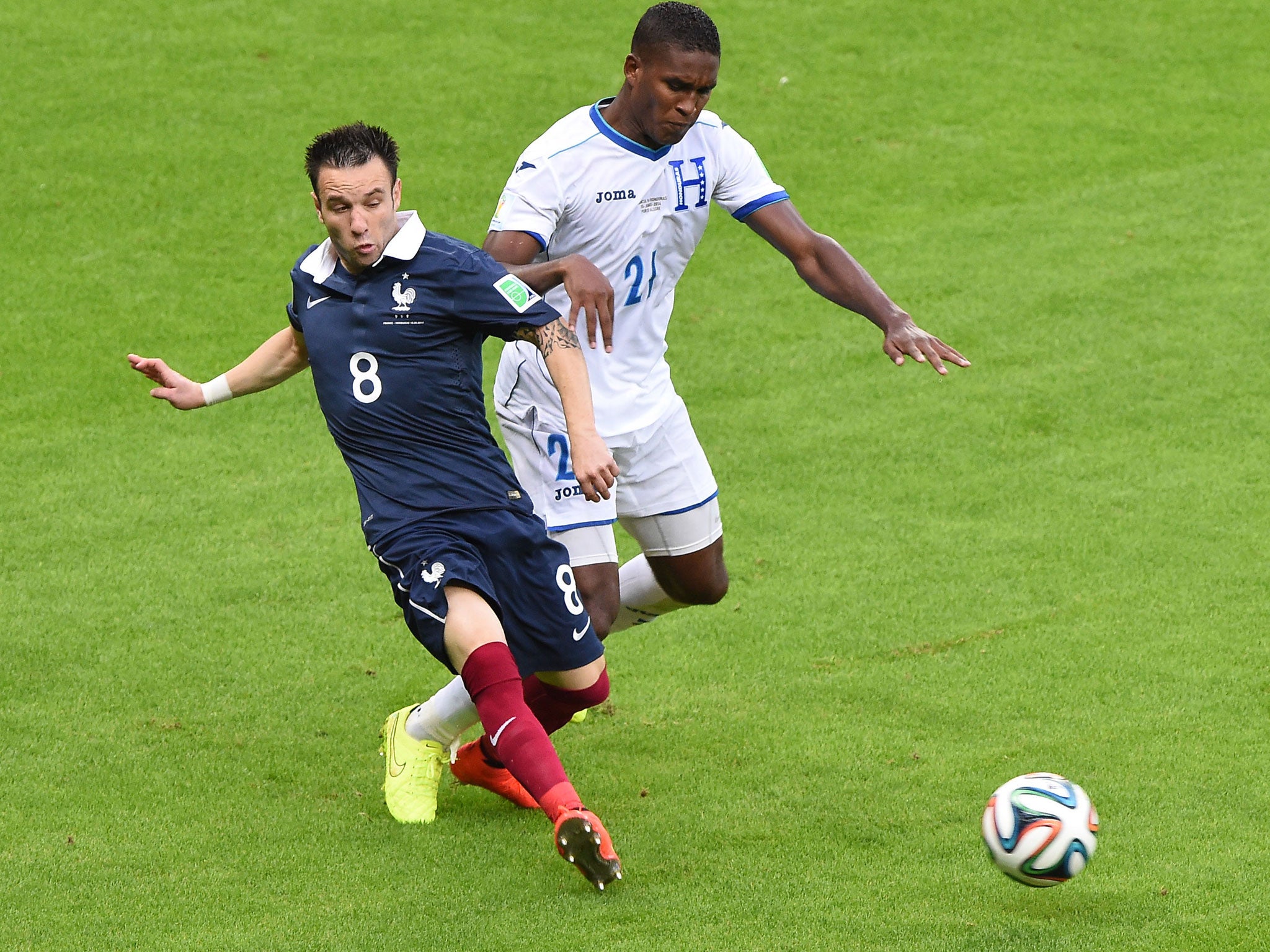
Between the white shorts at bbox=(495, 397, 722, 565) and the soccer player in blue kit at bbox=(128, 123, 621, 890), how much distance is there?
44cm

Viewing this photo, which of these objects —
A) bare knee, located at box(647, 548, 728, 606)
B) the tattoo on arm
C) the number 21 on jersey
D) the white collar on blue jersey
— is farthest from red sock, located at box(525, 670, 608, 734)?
the white collar on blue jersey

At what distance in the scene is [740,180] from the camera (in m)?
5.72

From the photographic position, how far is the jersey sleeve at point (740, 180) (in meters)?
5.69

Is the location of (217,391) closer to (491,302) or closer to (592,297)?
(491,302)

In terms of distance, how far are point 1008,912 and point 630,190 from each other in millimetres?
2660

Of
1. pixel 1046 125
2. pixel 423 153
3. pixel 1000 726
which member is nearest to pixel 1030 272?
pixel 1046 125

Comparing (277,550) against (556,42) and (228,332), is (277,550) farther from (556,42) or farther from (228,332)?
(556,42)

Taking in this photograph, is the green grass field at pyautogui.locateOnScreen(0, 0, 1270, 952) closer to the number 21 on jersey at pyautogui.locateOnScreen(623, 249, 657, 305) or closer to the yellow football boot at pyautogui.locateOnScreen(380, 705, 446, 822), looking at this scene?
the yellow football boot at pyautogui.locateOnScreen(380, 705, 446, 822)

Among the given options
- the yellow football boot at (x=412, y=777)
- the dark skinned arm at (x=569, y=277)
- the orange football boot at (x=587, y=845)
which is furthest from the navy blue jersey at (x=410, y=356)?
the orange football boot at (x=587, y=845)

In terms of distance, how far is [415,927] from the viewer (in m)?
4.59

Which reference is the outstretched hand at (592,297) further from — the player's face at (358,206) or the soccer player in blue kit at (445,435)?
the player's face at (358,206)

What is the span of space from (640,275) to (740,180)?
1.75ft

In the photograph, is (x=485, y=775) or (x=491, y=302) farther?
(x=485, y=775)

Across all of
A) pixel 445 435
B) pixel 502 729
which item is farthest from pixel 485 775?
pixel 445 435
